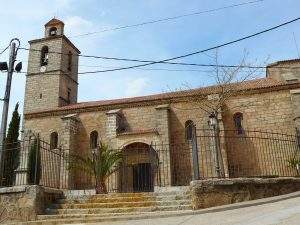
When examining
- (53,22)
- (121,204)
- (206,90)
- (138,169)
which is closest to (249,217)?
(121,204)

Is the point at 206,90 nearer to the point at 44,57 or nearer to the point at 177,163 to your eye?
the point at 177,163

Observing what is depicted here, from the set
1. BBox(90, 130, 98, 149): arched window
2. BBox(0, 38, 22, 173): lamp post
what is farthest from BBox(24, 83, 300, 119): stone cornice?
BBox(0, 38, 22, 173): lamp post

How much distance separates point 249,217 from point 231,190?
2182 mm

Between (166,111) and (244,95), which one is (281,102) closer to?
(244,95)

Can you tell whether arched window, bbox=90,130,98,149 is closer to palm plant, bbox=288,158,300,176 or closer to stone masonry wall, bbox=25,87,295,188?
stone masonry wall, bbox=25,87,295,188

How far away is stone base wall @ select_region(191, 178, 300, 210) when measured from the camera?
8.39 meters

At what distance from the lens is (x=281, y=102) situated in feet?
71.6

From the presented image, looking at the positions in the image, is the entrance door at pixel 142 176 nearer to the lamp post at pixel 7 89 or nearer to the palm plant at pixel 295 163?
the palm plant at pixel 295 163

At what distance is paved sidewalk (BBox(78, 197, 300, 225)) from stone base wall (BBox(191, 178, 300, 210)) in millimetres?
838

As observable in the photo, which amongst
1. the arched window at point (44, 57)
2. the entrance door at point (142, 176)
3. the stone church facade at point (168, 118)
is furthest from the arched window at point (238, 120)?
the arched window at point (44, 57)

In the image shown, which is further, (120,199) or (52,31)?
(52,31)

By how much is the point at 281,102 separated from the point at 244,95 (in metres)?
2.25

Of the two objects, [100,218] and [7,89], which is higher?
[7,89]

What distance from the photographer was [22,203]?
8.84m
